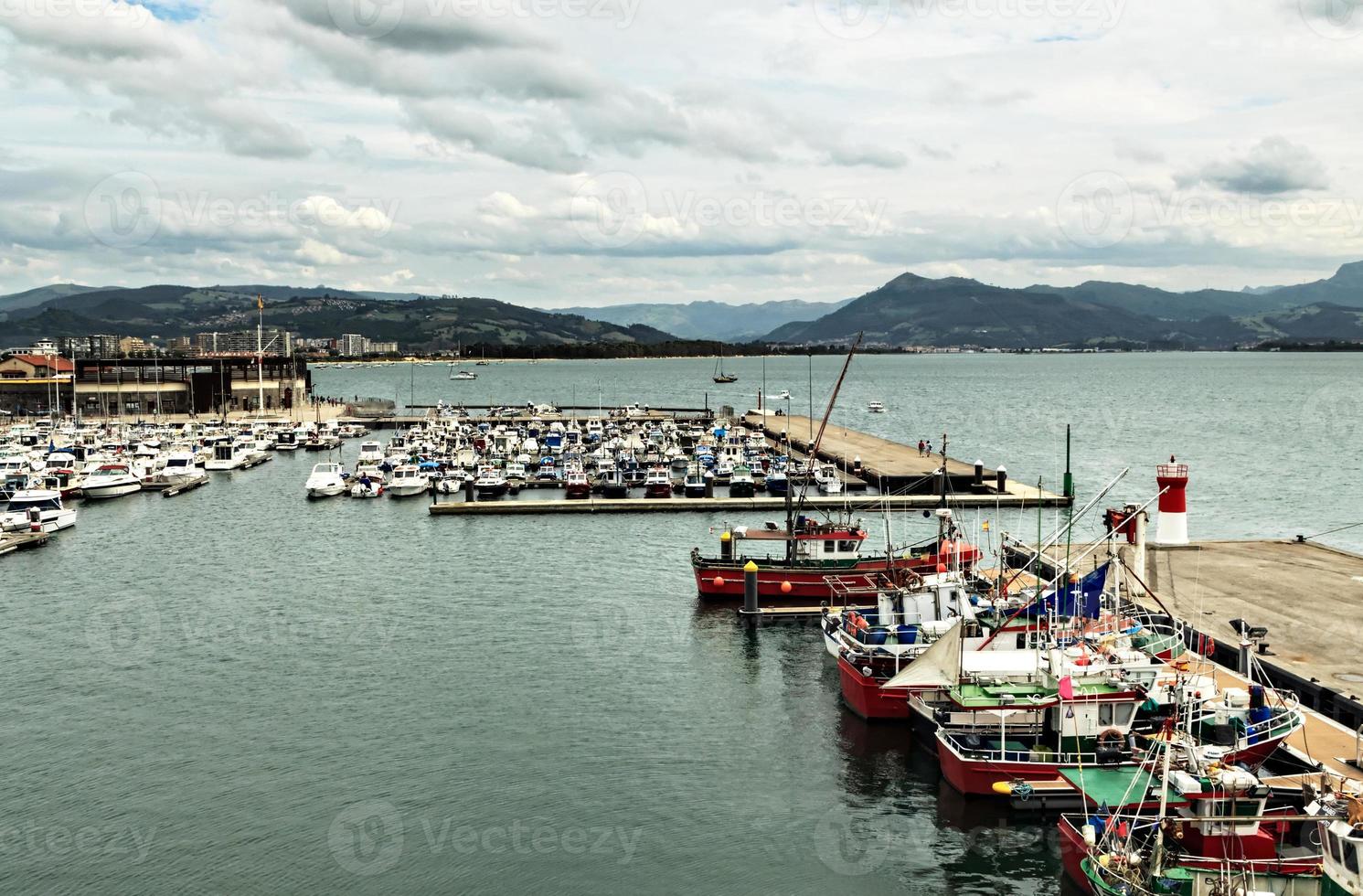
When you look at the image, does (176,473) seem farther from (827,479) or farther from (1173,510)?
(1173,510)

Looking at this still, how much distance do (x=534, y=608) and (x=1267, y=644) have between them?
1075 inches

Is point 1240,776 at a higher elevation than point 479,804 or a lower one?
higher

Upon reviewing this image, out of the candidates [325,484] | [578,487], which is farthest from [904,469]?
[325,484]

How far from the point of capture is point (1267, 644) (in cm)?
3434

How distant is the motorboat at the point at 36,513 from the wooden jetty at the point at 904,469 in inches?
1915

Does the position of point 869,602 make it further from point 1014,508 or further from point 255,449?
point 255,449

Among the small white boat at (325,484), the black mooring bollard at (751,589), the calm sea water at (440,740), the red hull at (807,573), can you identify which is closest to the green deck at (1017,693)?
the calm sea water at (440,740)

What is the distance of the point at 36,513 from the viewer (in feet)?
209

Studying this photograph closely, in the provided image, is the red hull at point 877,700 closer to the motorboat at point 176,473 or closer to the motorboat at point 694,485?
the motorboat at point 694,485

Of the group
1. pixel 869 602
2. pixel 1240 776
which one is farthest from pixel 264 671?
pixel 1240 776

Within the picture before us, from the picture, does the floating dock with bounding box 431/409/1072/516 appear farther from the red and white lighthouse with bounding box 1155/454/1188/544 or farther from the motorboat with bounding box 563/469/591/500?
the red and white lighthouse with bounding box 1155/454/1188/544

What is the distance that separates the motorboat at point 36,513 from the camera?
209 feet

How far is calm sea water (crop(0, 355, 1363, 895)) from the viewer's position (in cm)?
2589

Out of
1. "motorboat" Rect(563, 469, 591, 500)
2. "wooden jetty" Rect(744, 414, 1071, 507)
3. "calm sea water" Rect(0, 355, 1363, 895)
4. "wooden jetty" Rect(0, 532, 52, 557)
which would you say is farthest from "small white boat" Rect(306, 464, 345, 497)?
"wooden jetty" Rect(744, 414, 1071, 507)
